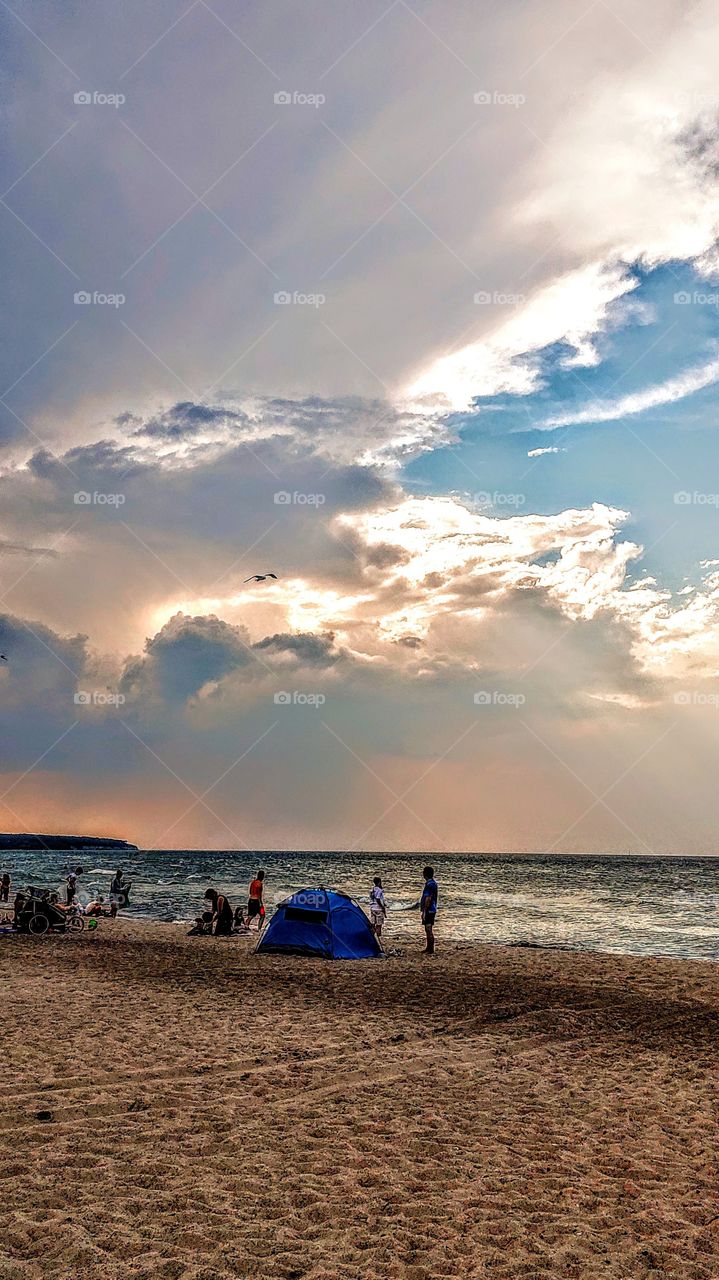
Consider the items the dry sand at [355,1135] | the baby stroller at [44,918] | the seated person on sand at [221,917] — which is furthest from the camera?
the seated person on sand at [221,917]

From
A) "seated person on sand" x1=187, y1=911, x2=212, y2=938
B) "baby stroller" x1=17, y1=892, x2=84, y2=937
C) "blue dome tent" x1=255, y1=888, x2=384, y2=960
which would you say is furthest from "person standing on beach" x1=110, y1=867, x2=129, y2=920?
"blue dome tent" x1=255, y1=888, x2=384, y2=960

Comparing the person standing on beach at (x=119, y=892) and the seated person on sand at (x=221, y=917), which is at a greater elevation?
the seated person on sand at (x=221, y=917)

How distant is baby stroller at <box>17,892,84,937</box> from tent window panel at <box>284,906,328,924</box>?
878 cm

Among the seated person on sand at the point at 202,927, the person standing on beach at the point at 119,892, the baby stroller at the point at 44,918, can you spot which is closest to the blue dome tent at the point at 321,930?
the seated person on sand at the point at 202,927

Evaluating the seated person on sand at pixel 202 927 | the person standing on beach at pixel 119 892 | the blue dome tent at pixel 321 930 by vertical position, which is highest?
the blue dome tent at pixel 321 930

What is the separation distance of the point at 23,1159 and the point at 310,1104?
3.11m

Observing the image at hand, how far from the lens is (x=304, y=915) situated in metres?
22.1

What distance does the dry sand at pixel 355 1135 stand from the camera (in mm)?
6020

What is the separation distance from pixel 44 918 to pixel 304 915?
31.8ft

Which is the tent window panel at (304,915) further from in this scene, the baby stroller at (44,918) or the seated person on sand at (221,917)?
the baby stroller at (44,918)

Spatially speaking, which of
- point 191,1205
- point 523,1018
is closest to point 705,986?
point 523,1018

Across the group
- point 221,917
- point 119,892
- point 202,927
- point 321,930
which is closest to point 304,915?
point 321,930

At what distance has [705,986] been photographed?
1786cm

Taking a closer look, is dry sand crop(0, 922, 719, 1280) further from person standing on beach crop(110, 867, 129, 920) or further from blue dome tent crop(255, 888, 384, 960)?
person standing on beach crop(110, 867, 129, 920)
